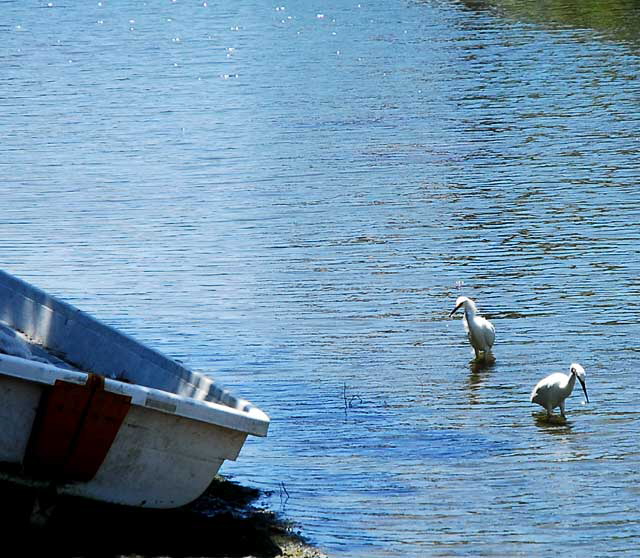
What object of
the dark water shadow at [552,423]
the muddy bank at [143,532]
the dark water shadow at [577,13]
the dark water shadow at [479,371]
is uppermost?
the dark water shadow at [577,13]

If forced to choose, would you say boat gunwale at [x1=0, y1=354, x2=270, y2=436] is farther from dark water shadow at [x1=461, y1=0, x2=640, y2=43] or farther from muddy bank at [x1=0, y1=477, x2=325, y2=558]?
dark water shadow at [x1=461, y1=0, x2=640, y2=43]

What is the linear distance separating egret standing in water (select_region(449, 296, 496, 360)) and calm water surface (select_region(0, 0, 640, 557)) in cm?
16

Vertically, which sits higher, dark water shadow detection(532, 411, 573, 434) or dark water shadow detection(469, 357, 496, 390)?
dark water shadow detection(469, 357, 496, 390)

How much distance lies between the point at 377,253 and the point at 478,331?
367 centimetres

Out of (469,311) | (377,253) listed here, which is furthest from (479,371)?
(377,253)

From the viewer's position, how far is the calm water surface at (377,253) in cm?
936

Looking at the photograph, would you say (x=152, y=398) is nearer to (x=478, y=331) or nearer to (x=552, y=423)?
(x=552, y=423)

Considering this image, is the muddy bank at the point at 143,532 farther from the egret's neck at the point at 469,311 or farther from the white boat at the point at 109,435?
the egret's neck at the point at 469,311

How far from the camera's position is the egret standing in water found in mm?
11641

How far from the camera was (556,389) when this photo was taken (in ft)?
33.9

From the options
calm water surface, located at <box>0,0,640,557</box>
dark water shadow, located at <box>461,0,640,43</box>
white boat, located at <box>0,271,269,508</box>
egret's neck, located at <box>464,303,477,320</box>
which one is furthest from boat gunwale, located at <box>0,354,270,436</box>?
dark water shadow, located at <box>461,0,640,43</box>

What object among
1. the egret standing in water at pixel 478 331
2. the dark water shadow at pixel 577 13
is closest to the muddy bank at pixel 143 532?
the egret standing in water at pixel 478 331

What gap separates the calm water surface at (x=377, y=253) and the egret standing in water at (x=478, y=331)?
0.16m

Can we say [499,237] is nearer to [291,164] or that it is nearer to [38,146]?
[291,164]
